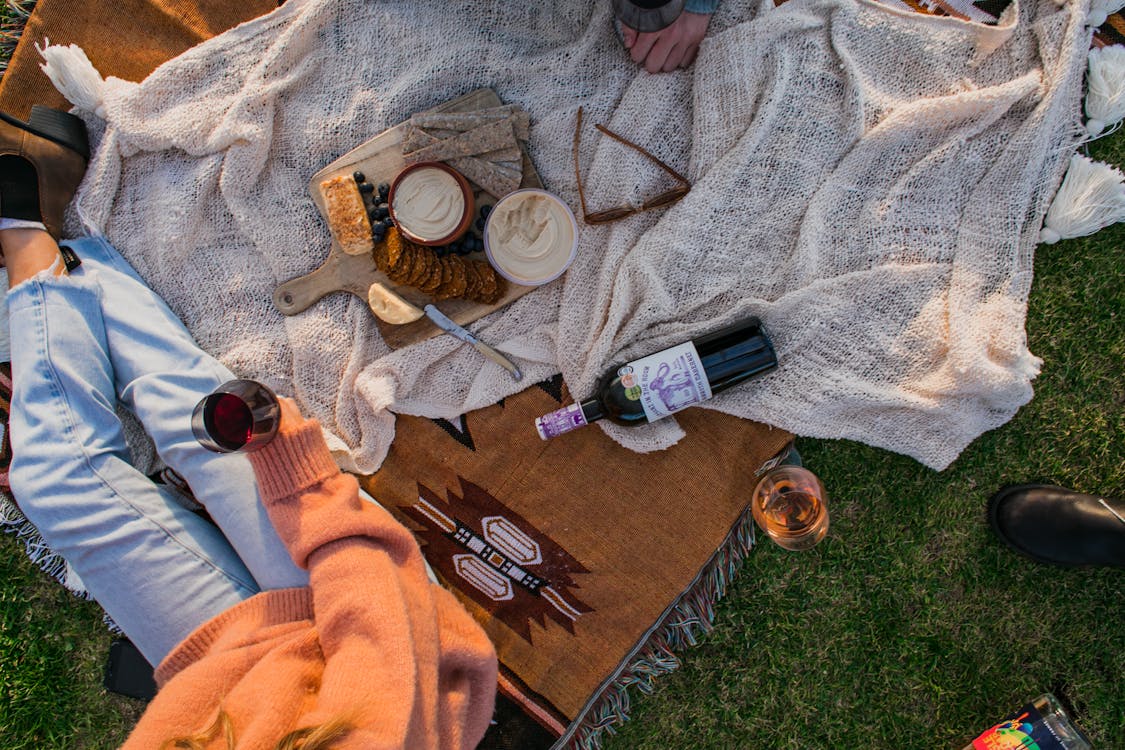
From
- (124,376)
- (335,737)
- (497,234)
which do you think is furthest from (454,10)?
(335,737)

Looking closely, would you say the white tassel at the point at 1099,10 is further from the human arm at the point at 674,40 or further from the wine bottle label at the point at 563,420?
the wine bottle label at the point at 563,420

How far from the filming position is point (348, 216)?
158 centimetres

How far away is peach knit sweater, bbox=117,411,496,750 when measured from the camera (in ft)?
3.84

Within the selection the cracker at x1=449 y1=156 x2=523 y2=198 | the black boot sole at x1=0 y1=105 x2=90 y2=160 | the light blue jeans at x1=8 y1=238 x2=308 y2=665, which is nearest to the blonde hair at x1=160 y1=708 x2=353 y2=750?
the light blue jeans at x1=8 y1=238 x2=308 y2=665

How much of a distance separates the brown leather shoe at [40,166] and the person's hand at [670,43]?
1.35 metres

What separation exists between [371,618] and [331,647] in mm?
112

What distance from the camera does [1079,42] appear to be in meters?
1.55

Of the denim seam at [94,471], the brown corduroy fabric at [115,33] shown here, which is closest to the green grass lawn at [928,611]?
the denim seam at [94,471]

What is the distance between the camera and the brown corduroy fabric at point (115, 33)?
5.65ft

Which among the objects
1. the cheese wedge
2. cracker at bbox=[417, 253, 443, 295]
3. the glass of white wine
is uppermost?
cracker at bbox=[417, 253, 443, 295]

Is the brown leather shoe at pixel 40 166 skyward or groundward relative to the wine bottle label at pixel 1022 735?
skyward

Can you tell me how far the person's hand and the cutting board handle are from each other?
879 millimetres

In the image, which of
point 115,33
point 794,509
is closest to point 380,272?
point 115,33

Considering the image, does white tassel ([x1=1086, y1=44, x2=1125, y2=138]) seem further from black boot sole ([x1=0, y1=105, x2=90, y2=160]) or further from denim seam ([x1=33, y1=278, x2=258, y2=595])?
black boot sole ([x1=0, y1=105, x2=90, y2=160])
